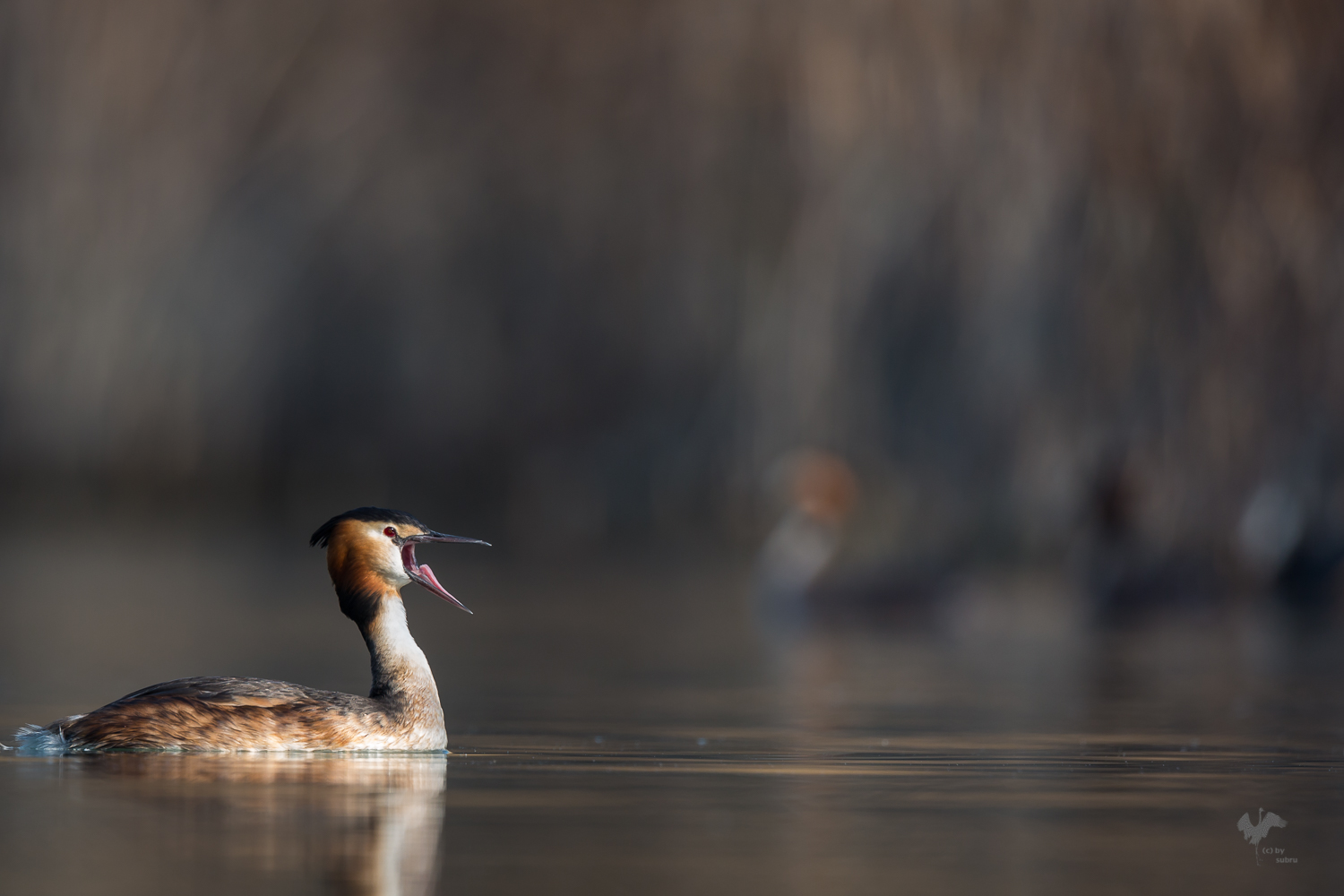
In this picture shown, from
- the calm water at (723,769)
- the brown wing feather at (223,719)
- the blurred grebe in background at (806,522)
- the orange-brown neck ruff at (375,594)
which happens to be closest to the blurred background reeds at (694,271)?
A: the blurred grebe in background at (806,522)

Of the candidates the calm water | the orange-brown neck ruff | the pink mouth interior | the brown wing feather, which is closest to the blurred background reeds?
the calm water

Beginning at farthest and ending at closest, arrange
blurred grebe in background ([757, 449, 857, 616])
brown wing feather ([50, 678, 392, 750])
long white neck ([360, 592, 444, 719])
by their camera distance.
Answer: blurred grebe in background ([757, 449, 857, 616]) → long white neck ([360, 592, 444, 719]) → brown wing feather ([50, 678, 392, 750])

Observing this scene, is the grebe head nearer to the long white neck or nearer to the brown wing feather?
the long white neck

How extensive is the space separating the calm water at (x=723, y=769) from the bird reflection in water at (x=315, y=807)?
15 millimetres

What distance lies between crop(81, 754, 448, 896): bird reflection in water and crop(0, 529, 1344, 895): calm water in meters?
0.01

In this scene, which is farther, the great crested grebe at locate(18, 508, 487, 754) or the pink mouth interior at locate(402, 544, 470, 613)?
the pink mouth interior at locate(402, 544, 470, 613)

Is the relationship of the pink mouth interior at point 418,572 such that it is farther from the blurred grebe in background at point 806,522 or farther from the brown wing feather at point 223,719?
the blurred grebe in background at point 806,522

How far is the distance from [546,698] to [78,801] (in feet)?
10.7

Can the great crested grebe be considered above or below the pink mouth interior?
below

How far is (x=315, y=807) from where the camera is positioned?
6293 mm

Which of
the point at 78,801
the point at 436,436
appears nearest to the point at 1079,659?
the point at 78,801

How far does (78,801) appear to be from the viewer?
634 cm

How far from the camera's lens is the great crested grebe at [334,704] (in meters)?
7.40

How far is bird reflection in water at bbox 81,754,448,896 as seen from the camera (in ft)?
17.7
